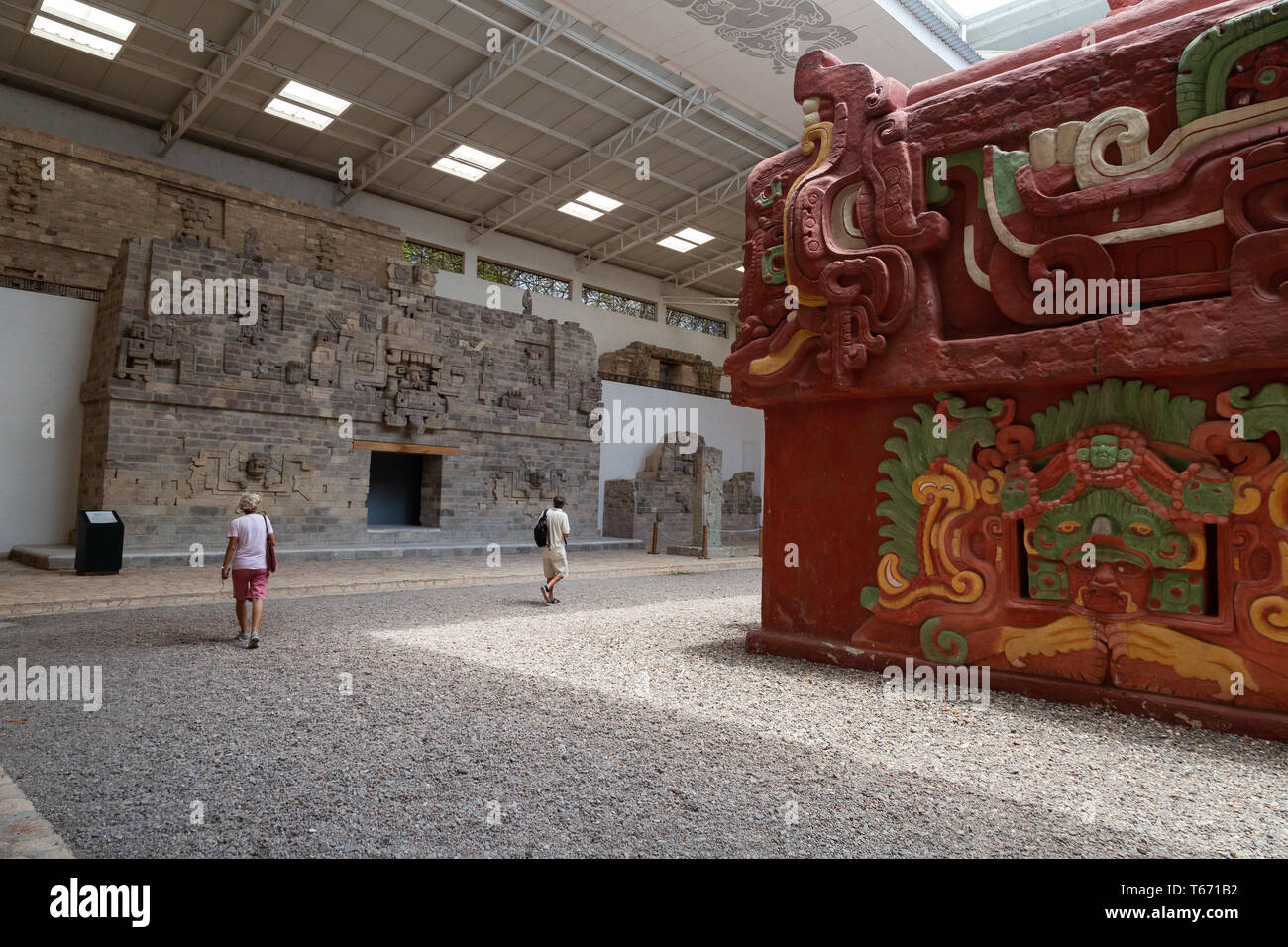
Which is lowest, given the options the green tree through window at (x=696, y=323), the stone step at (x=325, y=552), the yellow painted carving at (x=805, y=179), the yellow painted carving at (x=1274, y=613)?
the stone step at (x=325, y=552)

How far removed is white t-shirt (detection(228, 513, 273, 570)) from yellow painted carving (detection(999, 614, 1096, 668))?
18.8 ft

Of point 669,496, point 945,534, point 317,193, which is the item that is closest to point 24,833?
point 945,534

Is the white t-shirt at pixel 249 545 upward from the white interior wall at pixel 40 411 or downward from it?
downward

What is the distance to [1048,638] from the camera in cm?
454

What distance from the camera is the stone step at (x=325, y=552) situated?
10.7 m

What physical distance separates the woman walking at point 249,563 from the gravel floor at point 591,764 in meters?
0.39

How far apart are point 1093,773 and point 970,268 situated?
10.4 feet

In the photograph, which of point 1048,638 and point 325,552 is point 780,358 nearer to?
point 1048,638

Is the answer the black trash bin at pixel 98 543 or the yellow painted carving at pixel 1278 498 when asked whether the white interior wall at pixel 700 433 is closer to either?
the black trash bin at pixel 98 543

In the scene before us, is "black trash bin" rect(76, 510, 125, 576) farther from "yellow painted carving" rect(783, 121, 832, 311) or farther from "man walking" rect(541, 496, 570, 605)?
"yellow painted carving" rect(783, 121, 832, 311)

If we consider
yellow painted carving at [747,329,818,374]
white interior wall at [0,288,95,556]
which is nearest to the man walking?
yellow painted carving at [747,329,818,374]

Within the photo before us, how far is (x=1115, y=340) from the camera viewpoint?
14.0 feet

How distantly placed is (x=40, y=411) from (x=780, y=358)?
1307cm

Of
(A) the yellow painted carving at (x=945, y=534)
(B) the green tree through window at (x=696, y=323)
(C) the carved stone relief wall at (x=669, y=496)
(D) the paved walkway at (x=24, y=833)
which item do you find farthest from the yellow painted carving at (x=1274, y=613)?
(B) the green tree through window at (x=696, y=323)
